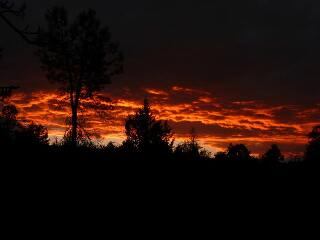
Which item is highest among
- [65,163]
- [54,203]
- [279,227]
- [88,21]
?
[88,21]

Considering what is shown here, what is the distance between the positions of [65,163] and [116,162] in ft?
4.76

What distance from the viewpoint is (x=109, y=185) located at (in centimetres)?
1038

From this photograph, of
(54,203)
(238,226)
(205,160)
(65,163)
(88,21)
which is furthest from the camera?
(88,21)

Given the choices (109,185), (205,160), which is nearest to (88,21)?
(205,160)

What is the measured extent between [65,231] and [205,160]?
6.17 m

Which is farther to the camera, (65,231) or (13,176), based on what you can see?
(13,176)

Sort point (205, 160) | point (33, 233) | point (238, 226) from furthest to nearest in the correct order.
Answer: point (205, 160) → point (238, 226) → point (33, 233)

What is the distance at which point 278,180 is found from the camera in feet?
41.4

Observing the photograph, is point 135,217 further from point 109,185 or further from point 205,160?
point 205,160

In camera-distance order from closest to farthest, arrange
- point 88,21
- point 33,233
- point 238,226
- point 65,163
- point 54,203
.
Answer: point 33,233
point 54,203
point 238,226
point 65,163
point 88,21

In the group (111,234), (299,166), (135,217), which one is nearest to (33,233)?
(111,234)

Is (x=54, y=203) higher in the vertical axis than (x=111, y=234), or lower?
higher

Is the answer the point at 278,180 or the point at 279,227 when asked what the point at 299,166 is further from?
the point at 279,227

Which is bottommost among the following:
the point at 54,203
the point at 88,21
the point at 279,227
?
the point at 279,227
